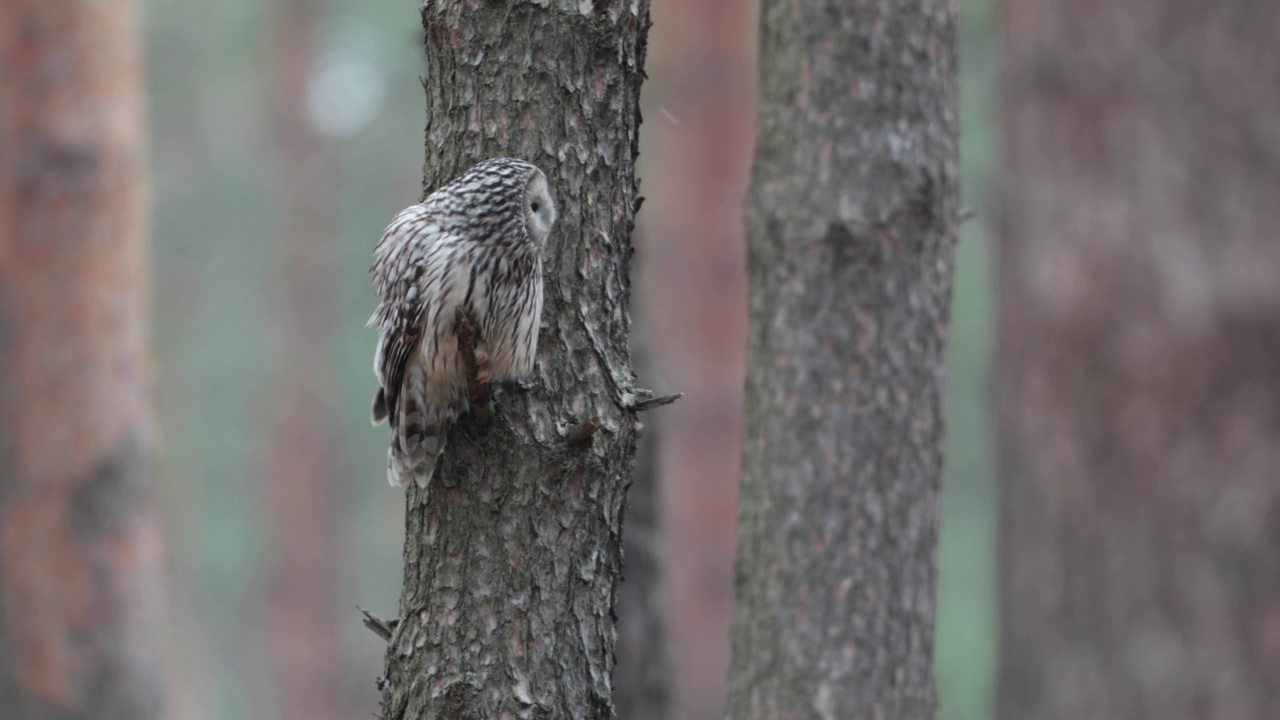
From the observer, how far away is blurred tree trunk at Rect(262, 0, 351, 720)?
66.6ft

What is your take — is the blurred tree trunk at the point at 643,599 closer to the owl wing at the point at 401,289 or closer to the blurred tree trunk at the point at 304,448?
the owl wing at the point at 401,289

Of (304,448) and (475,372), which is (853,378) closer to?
(475,372)

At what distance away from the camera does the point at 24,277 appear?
743 centimetres

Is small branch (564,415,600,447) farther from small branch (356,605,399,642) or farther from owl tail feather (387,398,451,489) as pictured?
small branch (356,605,399,642)

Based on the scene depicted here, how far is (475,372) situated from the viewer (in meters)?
2.96

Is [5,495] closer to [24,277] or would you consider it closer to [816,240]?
[24,277]

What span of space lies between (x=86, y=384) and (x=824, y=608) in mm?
4622

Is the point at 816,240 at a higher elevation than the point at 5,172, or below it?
below

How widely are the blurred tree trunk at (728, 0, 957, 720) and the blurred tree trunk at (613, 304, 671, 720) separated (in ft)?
5.51

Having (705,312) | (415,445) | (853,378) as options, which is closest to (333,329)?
(705,312)

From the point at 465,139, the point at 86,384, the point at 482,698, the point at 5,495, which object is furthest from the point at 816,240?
the point at 5,495

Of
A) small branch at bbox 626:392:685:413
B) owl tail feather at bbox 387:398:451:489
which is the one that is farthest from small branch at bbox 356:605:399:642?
small branch at bbox 626:392:685:413

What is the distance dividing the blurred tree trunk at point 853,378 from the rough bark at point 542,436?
1.67 m

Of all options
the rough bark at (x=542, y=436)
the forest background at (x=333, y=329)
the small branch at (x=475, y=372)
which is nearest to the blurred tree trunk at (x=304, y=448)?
the forest background at (x=333, y=329)
